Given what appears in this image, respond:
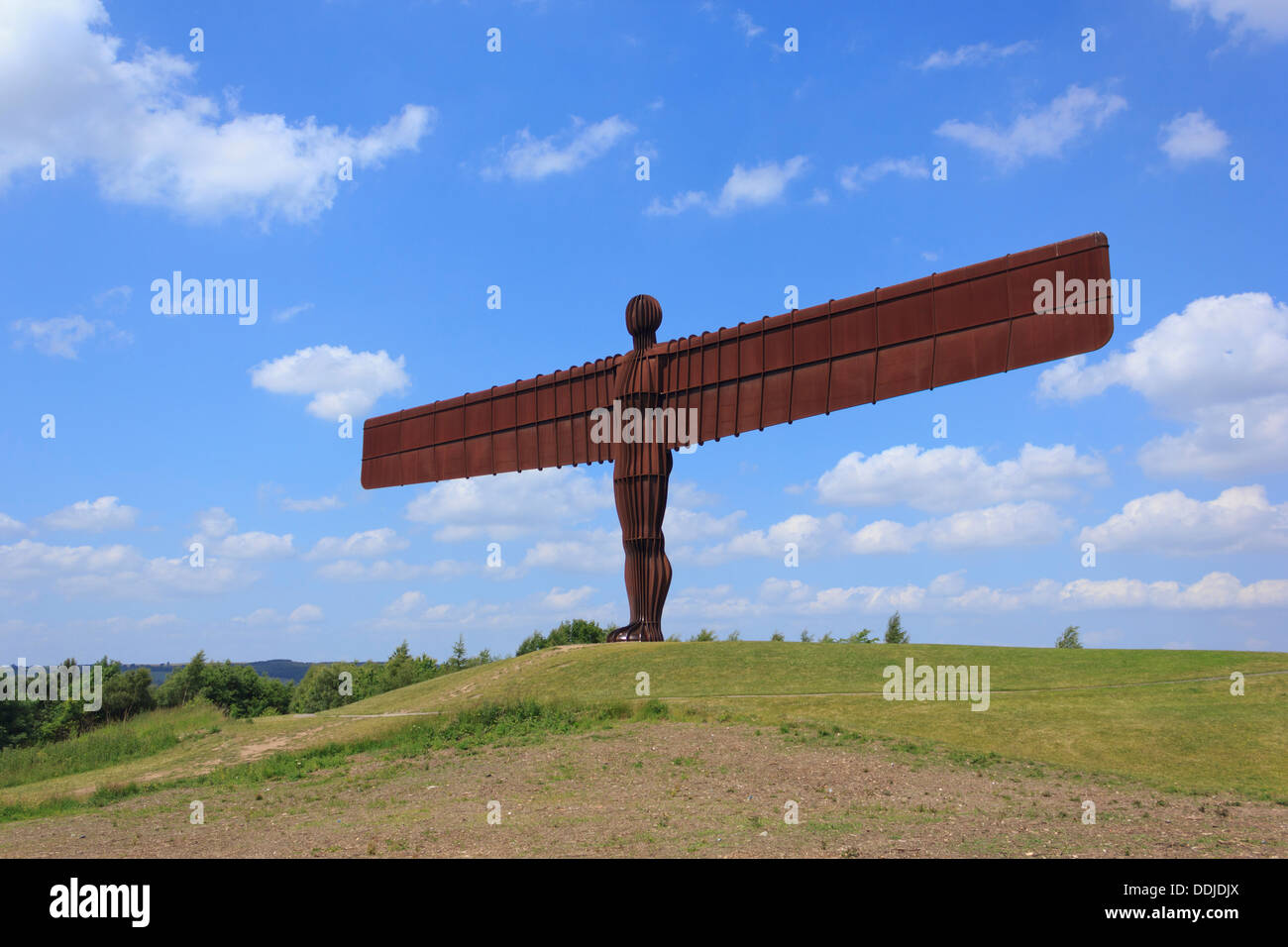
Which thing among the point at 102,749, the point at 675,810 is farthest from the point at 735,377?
the point at 102,749

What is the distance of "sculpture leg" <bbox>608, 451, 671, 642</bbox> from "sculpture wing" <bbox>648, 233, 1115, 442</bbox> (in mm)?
2075

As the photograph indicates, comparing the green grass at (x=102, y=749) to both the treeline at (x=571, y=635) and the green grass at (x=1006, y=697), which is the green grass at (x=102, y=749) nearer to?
the green grass at (x=1006, y=697)

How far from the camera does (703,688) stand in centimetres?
1972

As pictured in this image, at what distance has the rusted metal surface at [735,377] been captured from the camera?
19.3m

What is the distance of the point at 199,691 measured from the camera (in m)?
45.2

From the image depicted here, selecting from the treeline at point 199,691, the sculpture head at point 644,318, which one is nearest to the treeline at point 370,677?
the treeline at point 199,691

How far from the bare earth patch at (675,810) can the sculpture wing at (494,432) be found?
11.5 m

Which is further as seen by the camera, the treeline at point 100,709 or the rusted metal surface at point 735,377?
the treeline at point 100,709

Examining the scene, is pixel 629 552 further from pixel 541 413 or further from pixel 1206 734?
pixel 1206 734

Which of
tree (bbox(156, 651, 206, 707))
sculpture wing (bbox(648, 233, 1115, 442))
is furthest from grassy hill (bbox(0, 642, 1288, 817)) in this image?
tree (bbox(156, 651, 206, 707))

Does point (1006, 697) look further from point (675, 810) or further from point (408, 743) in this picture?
point (408, 743)

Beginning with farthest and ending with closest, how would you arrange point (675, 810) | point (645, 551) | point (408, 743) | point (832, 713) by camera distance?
point (645, 551)
point (408, 743)
point (832, 713)
point (675, 810)

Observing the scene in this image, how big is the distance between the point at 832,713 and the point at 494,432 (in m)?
14.3
